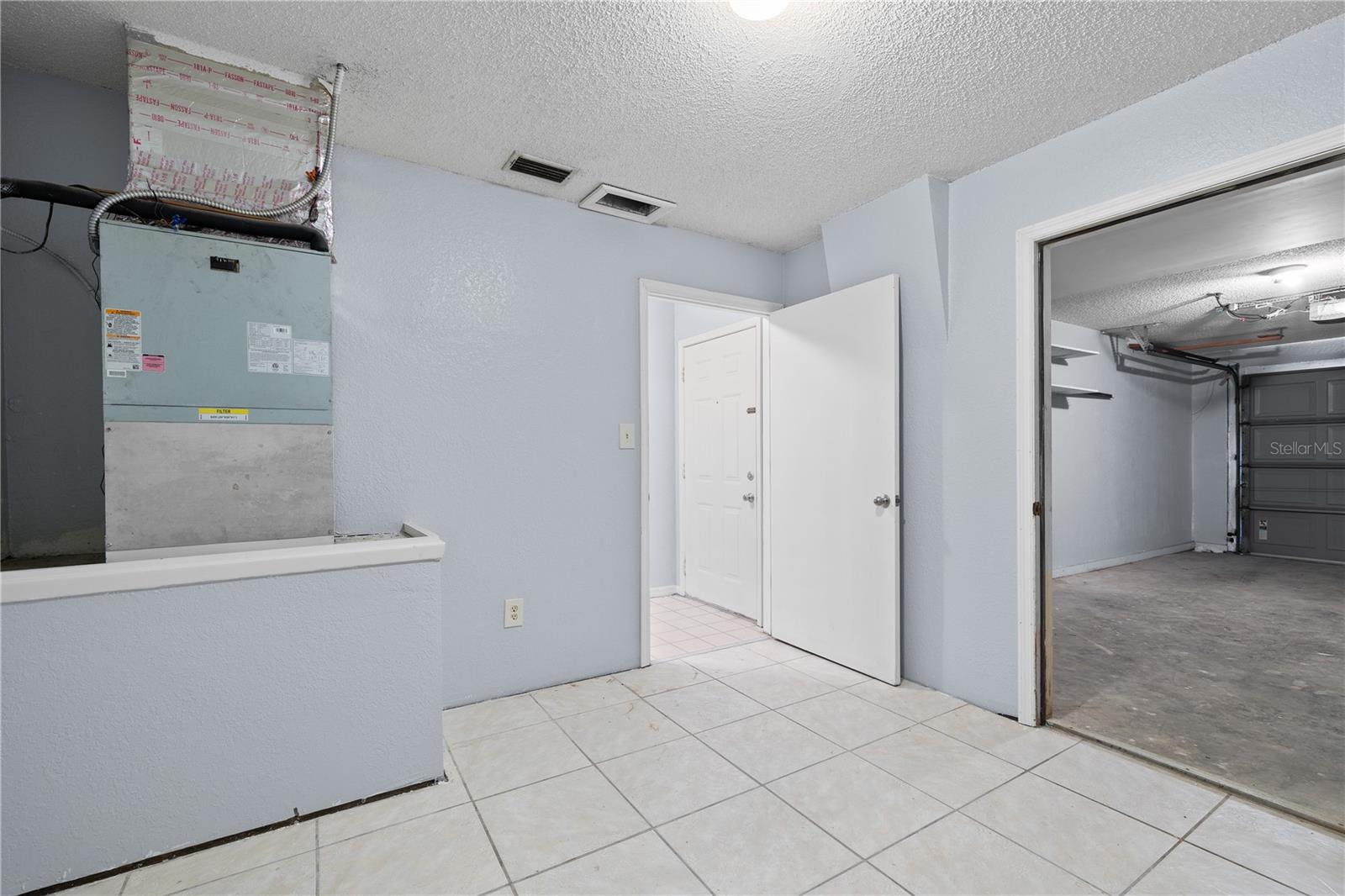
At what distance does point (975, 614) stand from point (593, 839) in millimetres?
1847

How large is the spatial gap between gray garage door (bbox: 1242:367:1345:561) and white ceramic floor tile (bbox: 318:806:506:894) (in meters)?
9.12

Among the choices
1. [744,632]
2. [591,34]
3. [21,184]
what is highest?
[591,34]

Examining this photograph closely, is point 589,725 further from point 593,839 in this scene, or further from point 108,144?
point 108,144

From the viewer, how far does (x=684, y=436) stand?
15.3ft

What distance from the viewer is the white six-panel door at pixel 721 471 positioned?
3.96 metres

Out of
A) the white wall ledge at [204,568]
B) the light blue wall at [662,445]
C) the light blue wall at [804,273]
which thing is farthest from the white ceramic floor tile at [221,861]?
the light blue wall at [804,273]

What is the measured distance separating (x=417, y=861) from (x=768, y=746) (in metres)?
1.25

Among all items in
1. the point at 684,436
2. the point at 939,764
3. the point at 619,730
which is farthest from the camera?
the point at 684,436

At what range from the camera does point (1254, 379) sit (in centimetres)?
715

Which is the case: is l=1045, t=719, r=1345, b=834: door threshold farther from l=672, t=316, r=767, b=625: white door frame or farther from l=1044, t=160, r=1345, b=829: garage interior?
l=672, t=316, r=767, b=625: white door frame

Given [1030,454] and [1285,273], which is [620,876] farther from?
[1285,273]

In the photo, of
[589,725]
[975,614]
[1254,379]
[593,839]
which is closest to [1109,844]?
[975,614]

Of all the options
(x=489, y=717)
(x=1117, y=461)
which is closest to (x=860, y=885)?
(x=489, y=717)

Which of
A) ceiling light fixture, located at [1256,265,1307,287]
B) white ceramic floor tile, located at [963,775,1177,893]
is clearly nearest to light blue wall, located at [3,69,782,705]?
white ceramic floor tile, located at [963,775,1177,893]
